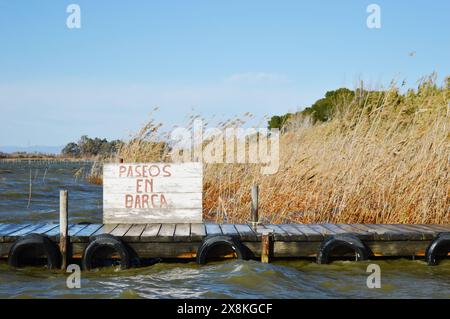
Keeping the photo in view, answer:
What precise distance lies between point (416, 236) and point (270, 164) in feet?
12.0

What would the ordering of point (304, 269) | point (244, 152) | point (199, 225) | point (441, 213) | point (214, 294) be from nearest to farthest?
1. point (214, 294)
2. point (304, 269)
3. point (199, 225)
4. point (441, 213)
5. point (244, 152)

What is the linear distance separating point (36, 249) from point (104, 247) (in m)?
0.90

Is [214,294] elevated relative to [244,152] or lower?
lower

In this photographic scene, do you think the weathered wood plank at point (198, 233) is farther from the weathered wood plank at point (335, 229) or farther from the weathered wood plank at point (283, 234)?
the weathered wood plank at point (335, 229)

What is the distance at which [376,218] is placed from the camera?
969 centimetres

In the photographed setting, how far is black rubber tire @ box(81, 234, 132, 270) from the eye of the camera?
25.3 feet

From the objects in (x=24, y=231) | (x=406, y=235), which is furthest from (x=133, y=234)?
(x=406, y=235)

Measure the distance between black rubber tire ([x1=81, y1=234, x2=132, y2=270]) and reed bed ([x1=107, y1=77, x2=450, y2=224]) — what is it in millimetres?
3201

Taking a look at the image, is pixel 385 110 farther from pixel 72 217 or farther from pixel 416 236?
pixel 72 217

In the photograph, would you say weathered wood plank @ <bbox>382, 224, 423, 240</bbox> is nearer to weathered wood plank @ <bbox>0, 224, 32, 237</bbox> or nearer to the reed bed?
the reed bed

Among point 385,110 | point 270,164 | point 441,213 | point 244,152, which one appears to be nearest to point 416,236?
point 441,213

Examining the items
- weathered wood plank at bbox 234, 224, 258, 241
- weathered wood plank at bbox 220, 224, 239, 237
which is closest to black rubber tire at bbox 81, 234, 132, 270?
weathered wood plank at bbox 220, 224, 239, 237

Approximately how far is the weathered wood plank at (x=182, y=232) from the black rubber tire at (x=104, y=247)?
2.16 feet

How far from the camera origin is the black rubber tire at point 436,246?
26.5ft
